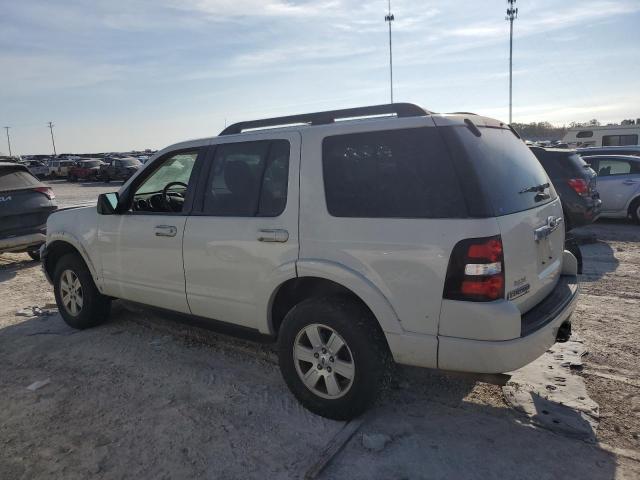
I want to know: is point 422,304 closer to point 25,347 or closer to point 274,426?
point 274,426

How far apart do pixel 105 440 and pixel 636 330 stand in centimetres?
Result: 453

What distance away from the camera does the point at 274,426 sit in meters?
3.28

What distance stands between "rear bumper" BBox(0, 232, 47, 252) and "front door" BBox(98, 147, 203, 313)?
409cm

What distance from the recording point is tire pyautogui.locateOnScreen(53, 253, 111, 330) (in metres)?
5.10

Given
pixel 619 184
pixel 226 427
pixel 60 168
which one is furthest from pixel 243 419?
pixel 60 168

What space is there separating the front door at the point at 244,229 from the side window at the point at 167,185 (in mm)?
458

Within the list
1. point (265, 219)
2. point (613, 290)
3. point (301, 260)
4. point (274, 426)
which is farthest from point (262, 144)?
point (613, 290)

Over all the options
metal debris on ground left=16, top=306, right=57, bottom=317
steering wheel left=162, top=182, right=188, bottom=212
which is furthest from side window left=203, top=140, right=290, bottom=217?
metal debris on ground left=16, top=306, right=57, bottom=317

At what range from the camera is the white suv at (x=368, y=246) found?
8.98 feet

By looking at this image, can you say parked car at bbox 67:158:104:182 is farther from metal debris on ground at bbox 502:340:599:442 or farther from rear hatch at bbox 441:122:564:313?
rear hatch at bbox 441:122:564:313

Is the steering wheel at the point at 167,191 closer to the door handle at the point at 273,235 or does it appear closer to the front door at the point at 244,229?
the front door at the point at 244,229

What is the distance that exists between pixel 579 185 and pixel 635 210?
10.6 ft

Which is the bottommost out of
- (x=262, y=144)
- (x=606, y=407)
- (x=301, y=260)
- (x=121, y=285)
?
(x=606, y=407)

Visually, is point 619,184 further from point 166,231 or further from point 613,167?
point 166,231
